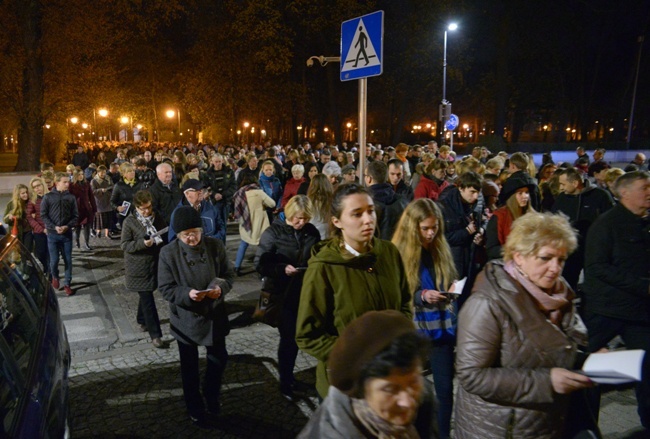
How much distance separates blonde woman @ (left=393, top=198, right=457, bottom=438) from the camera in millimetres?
3893

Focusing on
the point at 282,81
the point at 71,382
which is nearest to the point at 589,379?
the point at 71,382

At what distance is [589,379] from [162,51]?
49.9 metres

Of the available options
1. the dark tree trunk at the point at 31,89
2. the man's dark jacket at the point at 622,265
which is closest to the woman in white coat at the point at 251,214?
the man's dark jacket at the point at 622,265

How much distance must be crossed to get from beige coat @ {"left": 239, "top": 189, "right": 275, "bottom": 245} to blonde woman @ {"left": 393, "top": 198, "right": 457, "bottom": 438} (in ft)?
17.0

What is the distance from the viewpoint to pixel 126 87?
44.5m

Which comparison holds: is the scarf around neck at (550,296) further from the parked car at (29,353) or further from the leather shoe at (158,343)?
the leather shoe at (158,343)

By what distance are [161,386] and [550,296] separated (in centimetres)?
383

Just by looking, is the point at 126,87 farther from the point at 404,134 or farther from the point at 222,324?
the point at 222,324

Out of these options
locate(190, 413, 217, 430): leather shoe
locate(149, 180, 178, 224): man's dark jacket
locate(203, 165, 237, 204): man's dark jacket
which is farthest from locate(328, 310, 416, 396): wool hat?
locate(203, 165, 237, 204): man's dark jacket

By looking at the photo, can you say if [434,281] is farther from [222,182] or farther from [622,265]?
[222,182]

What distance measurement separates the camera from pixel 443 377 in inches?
154

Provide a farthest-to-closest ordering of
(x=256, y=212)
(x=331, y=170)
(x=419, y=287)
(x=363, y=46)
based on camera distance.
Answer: (x=331, y=170), (x=256, y=212), (x=363, y=46), (x=419, y=287)

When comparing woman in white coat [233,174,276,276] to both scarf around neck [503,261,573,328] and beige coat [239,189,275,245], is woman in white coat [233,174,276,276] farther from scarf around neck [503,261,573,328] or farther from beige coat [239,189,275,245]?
scarf around neck [503,261,573,328]

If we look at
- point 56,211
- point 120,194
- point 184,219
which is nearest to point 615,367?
point 184,219
